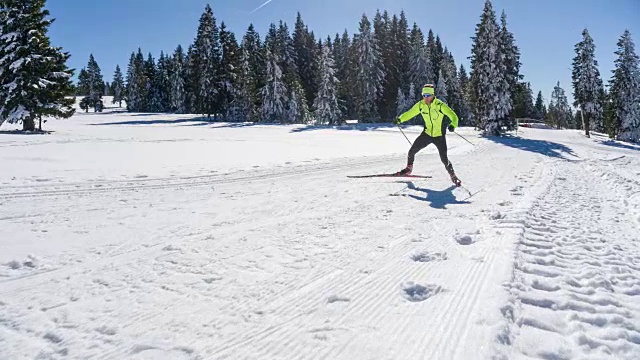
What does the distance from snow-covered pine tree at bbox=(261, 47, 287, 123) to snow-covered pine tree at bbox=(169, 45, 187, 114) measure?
1363 inches

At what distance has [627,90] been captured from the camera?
1746 inches

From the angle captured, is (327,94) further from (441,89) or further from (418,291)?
(418,291)

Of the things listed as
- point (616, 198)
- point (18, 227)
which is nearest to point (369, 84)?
point (616, 198)

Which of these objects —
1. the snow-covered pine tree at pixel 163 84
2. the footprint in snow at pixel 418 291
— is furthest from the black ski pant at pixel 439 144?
the snow-covered pine tree at pixel 163 84

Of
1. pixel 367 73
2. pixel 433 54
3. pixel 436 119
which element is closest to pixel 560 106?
pixel 433 54

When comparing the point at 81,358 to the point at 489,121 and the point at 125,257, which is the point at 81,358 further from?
the point at 489,121

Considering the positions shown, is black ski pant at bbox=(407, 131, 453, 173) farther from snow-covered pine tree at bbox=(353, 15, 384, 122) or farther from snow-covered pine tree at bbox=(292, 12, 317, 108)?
snow-covered pine tree at bbox=(292, 12, 317, 108)

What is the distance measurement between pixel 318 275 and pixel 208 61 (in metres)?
51.5

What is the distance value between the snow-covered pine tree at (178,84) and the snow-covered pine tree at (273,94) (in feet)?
114

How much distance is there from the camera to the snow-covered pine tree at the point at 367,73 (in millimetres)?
50719

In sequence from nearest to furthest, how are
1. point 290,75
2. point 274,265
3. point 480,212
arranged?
point 274,265 → point 480,212 → point 290,75

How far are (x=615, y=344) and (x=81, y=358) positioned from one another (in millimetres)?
3206

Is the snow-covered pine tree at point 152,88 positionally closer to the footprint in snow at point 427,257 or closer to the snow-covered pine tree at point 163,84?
the snow-covered pine tree at point 163,84

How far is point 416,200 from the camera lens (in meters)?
6.89
